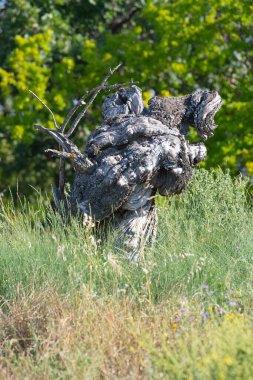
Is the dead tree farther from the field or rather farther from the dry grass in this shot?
the dry grass

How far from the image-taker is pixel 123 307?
17.2 feet

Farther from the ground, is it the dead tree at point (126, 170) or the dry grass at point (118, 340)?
the dead tree at point (126, 170)

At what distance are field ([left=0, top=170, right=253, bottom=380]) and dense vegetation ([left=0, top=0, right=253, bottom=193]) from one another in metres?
7.20

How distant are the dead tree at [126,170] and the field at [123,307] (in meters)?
0.18

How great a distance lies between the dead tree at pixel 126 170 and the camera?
589 centimetres

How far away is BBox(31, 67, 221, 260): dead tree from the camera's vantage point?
5887mm

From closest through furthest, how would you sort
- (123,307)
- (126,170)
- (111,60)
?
(123,307)
(126,170)
(111,60)

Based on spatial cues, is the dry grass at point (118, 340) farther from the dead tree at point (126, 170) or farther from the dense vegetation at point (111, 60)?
the dense vegetation at point (111, 60)

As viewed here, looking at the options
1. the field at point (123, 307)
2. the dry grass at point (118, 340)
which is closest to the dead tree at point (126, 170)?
the field at point (123, 307)

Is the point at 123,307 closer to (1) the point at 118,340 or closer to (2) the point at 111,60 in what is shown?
(1) the point at 118,340

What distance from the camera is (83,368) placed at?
4.54 metres

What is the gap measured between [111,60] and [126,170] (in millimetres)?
9910

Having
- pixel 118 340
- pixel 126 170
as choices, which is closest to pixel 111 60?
pixel 126 170

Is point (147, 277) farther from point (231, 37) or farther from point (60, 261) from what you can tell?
point (231, 37)
